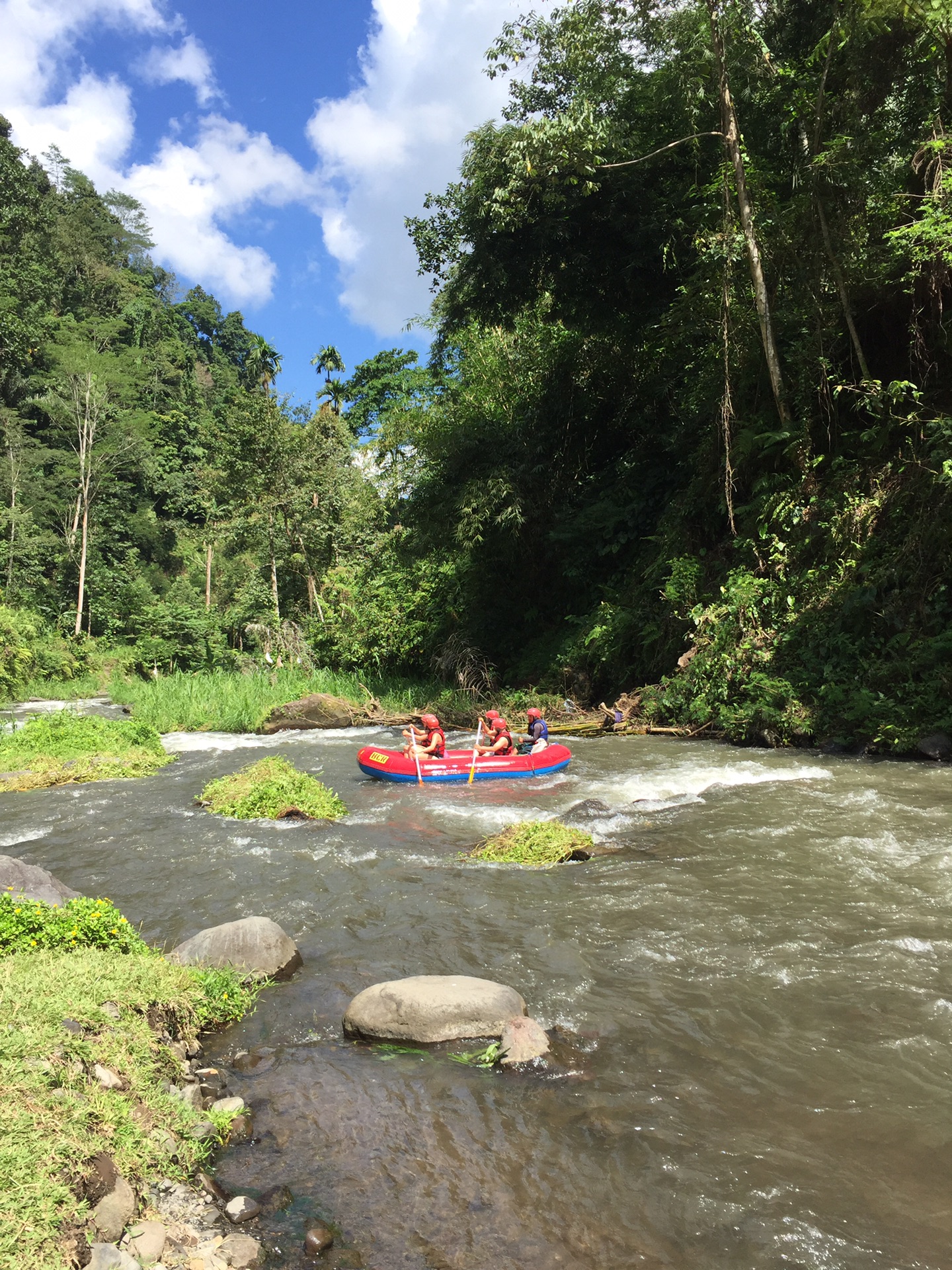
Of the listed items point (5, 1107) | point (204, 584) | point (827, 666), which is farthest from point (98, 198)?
point (5, 1107)

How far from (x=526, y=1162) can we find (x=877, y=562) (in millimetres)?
10710

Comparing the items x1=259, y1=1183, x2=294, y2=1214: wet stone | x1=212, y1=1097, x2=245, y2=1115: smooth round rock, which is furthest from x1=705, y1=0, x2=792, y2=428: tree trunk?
x1=259, y1=1183, x2=294, y2=1214: wet stone

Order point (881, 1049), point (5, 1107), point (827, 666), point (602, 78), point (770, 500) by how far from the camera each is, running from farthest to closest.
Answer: point (602, 78), point (770, 500), point (827, 666), point (881, 1049), point (5, 1107)

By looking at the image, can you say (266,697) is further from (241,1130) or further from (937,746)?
(241,1130)

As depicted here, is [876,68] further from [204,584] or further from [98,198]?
[98,198]

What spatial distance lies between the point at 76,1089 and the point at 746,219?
1438 centimetres

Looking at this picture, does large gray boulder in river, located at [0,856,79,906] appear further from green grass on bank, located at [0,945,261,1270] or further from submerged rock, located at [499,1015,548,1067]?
submerged rock, located at [499,1015,548,1067]

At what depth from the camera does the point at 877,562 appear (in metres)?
11.9

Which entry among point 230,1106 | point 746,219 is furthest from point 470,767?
point 746,219

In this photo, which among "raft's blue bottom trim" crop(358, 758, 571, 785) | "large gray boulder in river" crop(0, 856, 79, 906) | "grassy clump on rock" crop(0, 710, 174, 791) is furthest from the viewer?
"grassy clump on rock" crop(0, 710, 174, 791)

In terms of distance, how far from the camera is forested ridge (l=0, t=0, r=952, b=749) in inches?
472

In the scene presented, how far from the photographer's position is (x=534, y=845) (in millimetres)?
7570

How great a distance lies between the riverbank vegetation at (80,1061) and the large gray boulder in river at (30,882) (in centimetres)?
85

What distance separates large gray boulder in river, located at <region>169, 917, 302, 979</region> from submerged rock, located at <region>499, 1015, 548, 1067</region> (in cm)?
161
